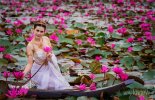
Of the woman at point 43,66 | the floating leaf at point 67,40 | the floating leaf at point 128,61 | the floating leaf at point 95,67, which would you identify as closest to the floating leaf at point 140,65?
the floating leaf at point 128,61

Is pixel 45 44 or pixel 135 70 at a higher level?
pixel 45 44

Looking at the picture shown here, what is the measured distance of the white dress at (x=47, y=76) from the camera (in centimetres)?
401

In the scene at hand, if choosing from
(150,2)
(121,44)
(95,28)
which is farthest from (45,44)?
(150,2)

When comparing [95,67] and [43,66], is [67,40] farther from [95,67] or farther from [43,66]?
[43,66]

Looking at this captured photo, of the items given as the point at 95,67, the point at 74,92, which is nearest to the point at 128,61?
the point at 95,67

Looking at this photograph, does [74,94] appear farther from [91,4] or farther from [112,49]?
[91,4]

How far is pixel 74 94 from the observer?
12.1 ft

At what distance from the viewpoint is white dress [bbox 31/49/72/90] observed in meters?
4.01

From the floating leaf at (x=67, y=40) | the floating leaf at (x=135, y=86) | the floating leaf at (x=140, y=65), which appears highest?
the floating leaf at (x=67, y=40)

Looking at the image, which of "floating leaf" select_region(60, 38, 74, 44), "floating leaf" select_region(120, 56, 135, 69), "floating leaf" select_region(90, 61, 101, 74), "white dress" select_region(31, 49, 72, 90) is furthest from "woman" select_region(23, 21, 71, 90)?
"floating leaf" select_region(60, 38, 74, 44)

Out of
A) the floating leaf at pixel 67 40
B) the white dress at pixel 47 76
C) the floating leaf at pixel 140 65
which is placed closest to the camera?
the white dress at pixel 47 76

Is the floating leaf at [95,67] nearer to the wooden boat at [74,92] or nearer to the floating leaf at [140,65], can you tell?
the floating leaf at [140,65]

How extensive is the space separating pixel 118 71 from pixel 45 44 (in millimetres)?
851

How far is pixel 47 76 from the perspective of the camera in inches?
159
